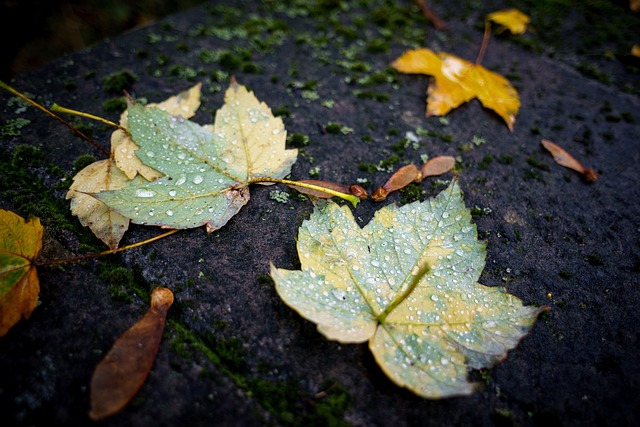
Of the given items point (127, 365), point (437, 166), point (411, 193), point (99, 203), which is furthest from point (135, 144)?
point (437, 166)

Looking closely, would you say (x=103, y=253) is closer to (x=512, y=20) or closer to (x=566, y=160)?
(x=566, y=160)

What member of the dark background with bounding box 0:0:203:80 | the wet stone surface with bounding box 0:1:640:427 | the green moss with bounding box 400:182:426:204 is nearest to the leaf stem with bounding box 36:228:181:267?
the wet stone surface with bounding box 0:1:640:427

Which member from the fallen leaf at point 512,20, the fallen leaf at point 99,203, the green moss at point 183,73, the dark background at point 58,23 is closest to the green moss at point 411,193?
the fallen leaf at point 99,203

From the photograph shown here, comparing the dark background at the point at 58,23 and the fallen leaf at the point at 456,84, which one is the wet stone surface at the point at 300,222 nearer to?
the fallen leaf at the point at 456,84

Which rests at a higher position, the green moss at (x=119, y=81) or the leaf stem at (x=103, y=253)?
the green moss at (x=119, y=81)

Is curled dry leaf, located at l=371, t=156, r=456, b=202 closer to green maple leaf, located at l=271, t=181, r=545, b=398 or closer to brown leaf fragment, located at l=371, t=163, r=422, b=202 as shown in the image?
brown leaf fragment, located at l=371, t=163, r=422, b=202

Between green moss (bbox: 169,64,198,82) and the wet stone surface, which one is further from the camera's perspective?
green moss (bbox: 169,64,198,82)
